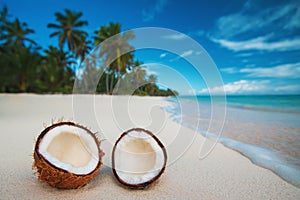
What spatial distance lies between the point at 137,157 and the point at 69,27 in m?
30.8

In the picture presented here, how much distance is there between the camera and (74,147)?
5.10 feet

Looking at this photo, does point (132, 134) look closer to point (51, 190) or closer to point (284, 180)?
point (51, 190)

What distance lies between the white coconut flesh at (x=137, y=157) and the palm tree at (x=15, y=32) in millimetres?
32406

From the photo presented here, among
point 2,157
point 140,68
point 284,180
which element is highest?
point 140,68

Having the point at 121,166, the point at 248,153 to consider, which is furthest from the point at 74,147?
the point at 248,153

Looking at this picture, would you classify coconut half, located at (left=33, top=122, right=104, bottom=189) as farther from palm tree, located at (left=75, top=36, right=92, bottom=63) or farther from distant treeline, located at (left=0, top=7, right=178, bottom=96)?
palm tree, located at (left=75, top=36, right=92, bottom=63)

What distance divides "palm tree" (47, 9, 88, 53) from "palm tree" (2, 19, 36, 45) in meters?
5.00

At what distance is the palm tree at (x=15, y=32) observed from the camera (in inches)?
1030

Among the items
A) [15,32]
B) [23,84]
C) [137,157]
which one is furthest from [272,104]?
[15,32]

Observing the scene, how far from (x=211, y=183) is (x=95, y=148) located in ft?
3.61

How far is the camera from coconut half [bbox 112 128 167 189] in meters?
1.42

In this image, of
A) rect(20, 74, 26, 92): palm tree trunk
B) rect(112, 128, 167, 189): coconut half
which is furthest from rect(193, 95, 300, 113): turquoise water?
rect(20, 74, 26, 92): palm tree trunk

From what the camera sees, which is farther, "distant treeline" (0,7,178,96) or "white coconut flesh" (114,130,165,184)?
"distant treeline" (0,7,178,96)

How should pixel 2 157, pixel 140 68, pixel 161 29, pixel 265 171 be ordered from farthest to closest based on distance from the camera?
pixel 140 68 < pixel 161 29 < pixel 2 157 < pixel 265 171
